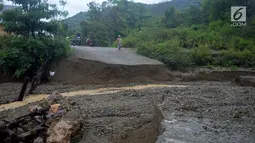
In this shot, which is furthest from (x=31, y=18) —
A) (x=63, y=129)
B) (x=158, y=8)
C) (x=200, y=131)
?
(x=158, y=8)

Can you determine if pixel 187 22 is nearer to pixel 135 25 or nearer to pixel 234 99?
pixel 135 25

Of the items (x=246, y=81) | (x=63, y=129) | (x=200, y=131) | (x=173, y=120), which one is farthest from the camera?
(x=246, y=81)

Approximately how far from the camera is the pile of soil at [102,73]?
14906 mm

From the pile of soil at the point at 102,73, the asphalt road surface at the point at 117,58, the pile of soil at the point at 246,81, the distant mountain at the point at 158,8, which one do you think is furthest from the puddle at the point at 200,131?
the distant mountain at the point at 158,8

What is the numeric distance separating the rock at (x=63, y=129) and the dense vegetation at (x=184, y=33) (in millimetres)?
11673

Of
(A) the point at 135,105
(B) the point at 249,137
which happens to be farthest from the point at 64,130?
(B) the point at 249,137

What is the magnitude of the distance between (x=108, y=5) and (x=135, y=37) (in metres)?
10.0

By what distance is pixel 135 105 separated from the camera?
27.1ft

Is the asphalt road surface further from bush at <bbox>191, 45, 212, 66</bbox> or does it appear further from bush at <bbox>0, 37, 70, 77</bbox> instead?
bush at <bbox>191, 45, 212, 66</bbox>

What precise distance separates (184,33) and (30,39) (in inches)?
520

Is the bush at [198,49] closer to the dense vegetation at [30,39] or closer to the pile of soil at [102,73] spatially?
the pile of soil at [102,73]

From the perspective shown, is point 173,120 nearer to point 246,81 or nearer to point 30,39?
point 246,81

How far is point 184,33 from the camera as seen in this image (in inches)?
865

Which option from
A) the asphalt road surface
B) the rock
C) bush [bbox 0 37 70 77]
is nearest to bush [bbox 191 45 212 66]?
the asphalt road surface
